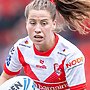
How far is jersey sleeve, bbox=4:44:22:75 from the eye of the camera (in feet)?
16.9

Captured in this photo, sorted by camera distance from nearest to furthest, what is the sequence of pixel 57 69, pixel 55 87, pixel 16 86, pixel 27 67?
pixel 16 86
pixel 57 69
pixel 55 87
pixel 27 67

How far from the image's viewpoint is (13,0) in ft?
33.3

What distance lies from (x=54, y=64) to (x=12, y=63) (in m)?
0.52

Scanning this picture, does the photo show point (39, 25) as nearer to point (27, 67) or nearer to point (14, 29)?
point (27, 67)

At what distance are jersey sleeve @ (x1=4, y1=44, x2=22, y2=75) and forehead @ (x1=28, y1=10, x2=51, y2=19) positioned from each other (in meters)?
0.47

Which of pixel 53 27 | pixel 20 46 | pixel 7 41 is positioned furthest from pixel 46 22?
pixel 7 41

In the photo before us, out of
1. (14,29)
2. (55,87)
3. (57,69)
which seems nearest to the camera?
(57,69)

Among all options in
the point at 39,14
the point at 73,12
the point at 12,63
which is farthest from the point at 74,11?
the point at 12,63

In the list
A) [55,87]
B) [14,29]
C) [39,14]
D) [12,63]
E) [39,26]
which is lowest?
[55,87]

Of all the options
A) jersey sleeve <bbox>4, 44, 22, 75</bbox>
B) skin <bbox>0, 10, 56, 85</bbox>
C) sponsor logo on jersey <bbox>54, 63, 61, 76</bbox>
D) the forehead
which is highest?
the forehead

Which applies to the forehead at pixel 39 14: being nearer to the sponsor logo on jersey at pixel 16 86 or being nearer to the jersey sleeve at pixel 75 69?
the jersey sleeve at pixel 75 69

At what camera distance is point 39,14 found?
4742 mm

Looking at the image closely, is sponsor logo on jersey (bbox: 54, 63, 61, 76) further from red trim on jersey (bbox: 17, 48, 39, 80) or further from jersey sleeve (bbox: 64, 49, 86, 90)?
red trim on jersey (bbox: 17, 48, 39, 80)

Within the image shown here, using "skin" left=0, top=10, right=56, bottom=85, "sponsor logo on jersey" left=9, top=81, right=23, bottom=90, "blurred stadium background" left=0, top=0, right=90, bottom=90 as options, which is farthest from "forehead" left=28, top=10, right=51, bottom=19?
"blurred stadium background" left=0, top=0, right=90, bottom=90
